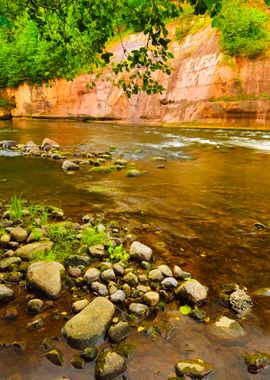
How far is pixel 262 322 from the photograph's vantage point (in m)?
2.79

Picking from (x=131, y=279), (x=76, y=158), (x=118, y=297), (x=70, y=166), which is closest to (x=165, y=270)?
(x=131, y=279)

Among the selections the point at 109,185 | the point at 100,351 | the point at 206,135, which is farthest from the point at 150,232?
the point at 206,135

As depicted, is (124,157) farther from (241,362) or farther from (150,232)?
(241,362)

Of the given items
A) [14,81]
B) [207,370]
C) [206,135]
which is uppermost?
[14,81]

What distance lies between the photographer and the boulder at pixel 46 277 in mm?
3062

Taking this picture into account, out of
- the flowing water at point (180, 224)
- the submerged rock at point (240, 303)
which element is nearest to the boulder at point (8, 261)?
the flowing water at point (180, 224)

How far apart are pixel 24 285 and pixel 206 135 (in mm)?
15377

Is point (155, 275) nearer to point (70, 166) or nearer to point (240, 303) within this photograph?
point (240, 303)

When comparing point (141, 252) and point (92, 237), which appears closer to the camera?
point (141, 252)

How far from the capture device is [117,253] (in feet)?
12.4

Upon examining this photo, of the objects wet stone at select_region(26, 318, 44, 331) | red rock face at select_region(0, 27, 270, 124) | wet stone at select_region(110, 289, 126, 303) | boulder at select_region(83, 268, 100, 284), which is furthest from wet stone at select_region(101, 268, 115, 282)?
red rock face at select_region(0, 27, 270, 124)

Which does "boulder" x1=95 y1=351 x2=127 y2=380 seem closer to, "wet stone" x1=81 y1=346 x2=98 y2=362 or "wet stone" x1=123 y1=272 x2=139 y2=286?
"wet stone" x1=81 y1=346 x2=98 y2=362

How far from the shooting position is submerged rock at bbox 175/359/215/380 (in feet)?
7.32

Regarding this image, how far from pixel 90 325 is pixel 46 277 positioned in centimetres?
81
